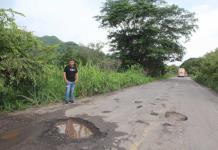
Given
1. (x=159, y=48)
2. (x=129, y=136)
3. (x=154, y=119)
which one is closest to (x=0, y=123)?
(x=129, y=136)

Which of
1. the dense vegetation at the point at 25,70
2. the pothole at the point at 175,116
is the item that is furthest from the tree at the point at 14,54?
the pothole at the point at 175,116

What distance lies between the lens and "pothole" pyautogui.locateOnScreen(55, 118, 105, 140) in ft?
22.6

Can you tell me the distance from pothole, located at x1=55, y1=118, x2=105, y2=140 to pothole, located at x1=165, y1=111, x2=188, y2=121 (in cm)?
257

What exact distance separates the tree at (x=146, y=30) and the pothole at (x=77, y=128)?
101 ft

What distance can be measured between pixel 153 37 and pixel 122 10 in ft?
17.3

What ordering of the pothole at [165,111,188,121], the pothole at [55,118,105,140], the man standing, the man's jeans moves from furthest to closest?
1. the man standing
2. the man's jeans
3. the pothole at [165,111,188,121]
4. the pothole at [55,118,105,140]

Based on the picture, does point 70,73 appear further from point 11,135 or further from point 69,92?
point 11,135

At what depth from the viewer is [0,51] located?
9.60 metres

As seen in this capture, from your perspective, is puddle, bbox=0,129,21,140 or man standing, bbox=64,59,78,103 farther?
man standing, bbox=64,59,78,103

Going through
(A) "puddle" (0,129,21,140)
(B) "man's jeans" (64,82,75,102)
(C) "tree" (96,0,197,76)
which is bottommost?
(A) "puddle" (0,129,21,140)

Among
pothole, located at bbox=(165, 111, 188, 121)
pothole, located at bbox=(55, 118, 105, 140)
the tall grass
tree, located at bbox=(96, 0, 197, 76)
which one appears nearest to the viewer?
pothole, located at bbox=(55, 118, 105, 140)

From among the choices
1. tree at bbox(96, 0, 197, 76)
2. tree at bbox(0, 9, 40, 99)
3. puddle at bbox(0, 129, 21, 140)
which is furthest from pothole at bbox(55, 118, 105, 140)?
tree at bbox(96, 0, 197, 76)

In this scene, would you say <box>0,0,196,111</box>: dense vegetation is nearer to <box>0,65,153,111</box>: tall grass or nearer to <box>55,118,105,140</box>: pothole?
<box>0,65,153,111</box>: tall grass

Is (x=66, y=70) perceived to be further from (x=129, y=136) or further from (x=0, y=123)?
(x=129, y=136)
